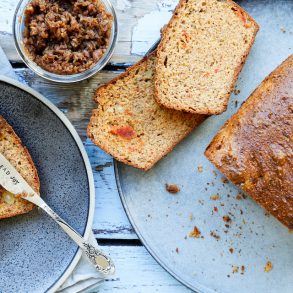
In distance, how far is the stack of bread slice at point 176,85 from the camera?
9.99 ft

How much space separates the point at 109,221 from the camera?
130 inches

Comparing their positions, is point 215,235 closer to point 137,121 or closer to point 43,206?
point 137,121

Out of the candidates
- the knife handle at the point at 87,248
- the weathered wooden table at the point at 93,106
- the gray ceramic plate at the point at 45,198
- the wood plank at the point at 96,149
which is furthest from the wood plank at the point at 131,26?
the knife handle at the point at 87,248

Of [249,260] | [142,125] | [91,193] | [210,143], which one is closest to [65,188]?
A: [91,193]

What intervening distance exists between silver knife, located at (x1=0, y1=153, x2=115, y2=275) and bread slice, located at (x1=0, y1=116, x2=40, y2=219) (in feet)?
0.17

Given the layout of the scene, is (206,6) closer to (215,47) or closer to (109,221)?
(215,47)

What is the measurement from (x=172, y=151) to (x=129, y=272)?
0.76 metres

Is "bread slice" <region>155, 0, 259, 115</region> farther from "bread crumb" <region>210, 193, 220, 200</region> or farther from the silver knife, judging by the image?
the silver knife

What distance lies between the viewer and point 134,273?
3.32 meters

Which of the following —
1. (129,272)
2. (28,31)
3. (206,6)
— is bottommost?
(129,272)

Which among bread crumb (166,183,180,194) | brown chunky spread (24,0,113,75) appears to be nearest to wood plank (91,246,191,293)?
bread crumb (166,183,180,194)

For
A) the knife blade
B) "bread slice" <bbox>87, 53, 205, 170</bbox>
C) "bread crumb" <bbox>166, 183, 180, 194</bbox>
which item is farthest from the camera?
"bread crumb" <bbox>166, 183, 180, 194</bbox>

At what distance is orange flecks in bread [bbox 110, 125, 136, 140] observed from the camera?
3.12 meters

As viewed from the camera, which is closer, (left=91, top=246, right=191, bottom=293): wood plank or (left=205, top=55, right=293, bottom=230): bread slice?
(left=205, top=55, right=293, bottom=230): bread slice
